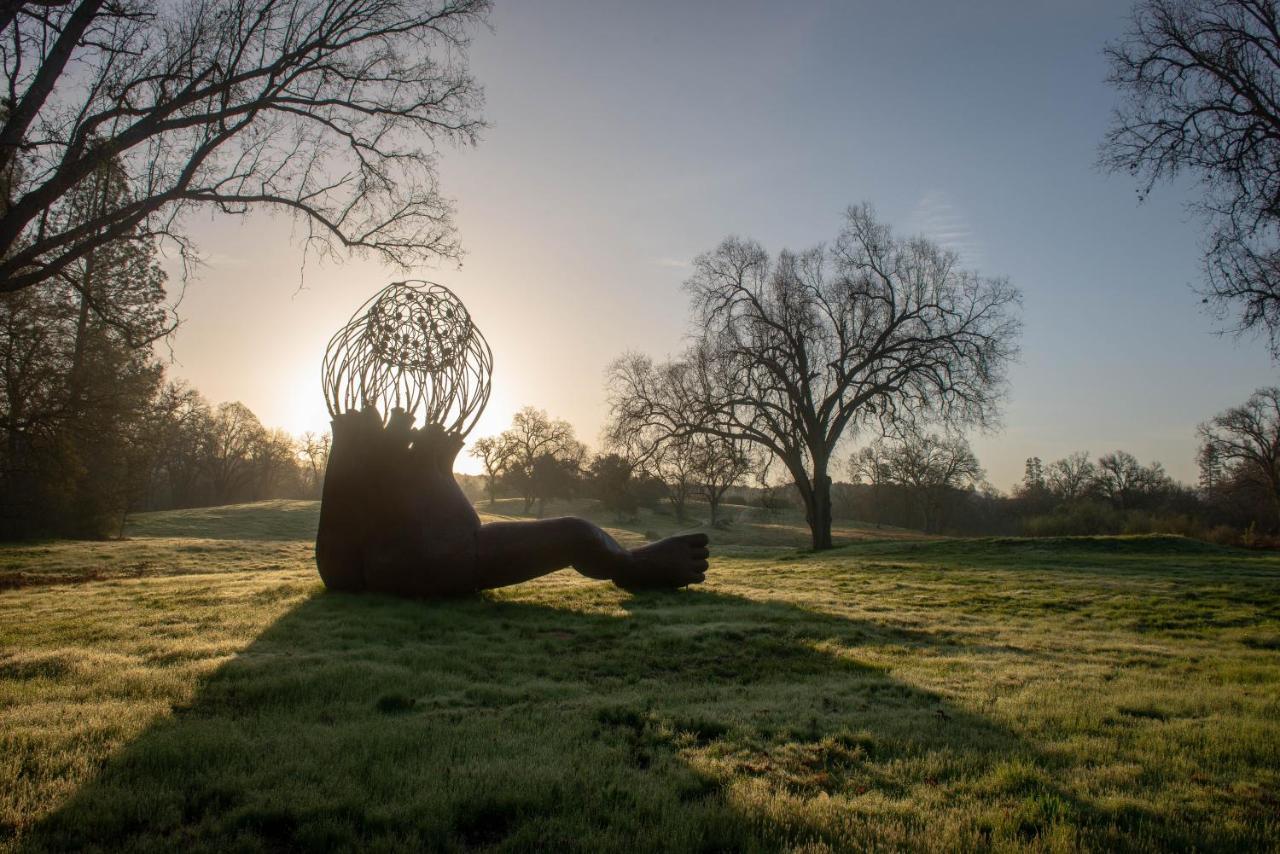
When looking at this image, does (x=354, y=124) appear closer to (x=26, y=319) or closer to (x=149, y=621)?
(x=149, y=621)

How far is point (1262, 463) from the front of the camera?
47.8 meters

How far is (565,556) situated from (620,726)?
20.8 ft

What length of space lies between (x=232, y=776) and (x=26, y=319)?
23.1 meters

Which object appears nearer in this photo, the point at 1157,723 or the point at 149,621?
the point at 1157,723

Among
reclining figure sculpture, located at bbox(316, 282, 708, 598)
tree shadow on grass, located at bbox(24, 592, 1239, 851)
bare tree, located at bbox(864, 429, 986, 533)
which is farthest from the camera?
bare tree, located at bbox(864, 429, 986, 533)

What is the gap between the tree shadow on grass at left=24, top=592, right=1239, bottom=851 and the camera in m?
3.18

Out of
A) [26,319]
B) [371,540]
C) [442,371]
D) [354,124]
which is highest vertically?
[354,124]

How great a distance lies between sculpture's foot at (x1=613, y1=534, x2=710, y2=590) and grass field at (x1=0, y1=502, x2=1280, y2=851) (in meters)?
1.36

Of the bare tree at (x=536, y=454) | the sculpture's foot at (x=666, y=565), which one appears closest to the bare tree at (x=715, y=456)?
the sculpture's foot at (x=666, y=565)

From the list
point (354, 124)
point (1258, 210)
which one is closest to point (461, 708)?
point (354, 124)

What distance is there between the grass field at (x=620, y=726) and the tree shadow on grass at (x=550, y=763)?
0.02 m

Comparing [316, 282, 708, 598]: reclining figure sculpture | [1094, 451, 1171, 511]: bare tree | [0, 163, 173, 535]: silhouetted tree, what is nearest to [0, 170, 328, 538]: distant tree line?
[0, 163, 173, 535]: silhouetted tree

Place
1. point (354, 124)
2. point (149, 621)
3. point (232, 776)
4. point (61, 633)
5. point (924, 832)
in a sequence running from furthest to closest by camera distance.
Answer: point (354, 124) < point (149, 621) < point (61, 633) < point (232, 776) < point (924, 832)

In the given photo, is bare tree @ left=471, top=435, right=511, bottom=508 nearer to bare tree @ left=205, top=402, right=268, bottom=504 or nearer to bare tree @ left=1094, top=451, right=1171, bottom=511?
bare tree @ left=205, top=402, right=268, bottom=504
